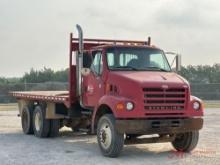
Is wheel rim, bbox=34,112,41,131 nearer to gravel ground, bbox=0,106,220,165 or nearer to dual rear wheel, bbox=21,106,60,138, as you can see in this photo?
dual rear wheel, bbox=21,106,60,138

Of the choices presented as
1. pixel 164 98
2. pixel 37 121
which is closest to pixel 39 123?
pixel 37 121

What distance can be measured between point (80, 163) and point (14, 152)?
2370 mm

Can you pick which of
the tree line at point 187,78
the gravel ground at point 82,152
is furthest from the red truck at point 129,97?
the tree line at point 187,78

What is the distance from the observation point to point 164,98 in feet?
38.0

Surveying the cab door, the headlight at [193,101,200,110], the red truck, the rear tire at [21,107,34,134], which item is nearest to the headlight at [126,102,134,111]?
the red truck

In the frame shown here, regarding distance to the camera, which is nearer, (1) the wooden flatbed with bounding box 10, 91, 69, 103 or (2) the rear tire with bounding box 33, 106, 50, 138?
(1) the wooden flatbed with bounding box 10, 91, 69, 103

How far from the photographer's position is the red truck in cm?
1147

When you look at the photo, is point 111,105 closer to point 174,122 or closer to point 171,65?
point 174,122

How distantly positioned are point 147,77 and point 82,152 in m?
2.45

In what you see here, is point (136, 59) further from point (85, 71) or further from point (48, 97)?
point (48, 97)

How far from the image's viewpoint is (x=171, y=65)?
13.3 m

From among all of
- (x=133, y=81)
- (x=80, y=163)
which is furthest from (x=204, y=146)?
(x=80, y=163)

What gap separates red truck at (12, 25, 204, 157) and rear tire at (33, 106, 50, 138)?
1.28m

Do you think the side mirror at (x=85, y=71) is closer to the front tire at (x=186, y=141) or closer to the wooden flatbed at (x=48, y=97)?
the wooden flatbed at (x=48, y=97)
